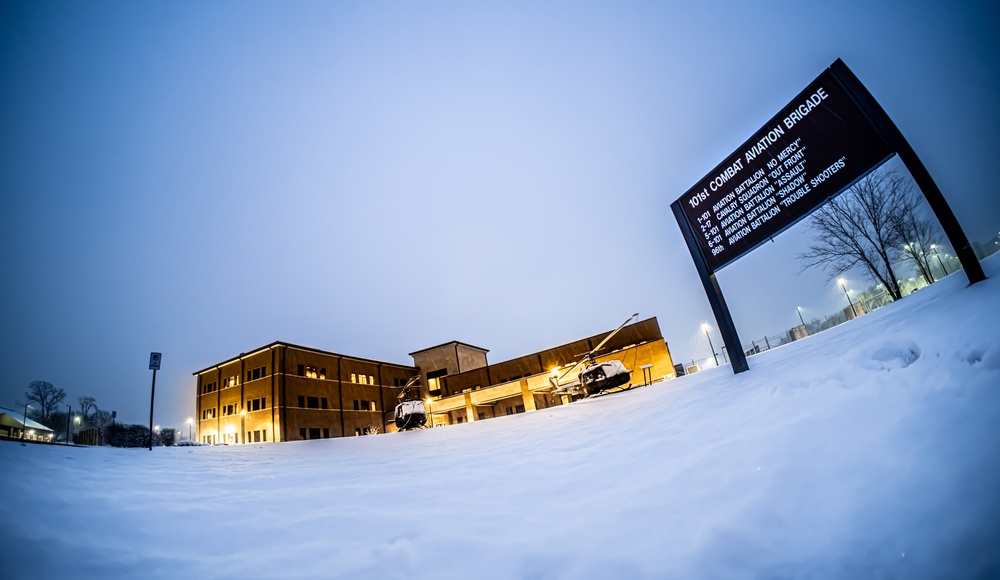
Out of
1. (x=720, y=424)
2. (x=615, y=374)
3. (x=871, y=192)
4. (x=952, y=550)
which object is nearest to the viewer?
(x=952, y=550)

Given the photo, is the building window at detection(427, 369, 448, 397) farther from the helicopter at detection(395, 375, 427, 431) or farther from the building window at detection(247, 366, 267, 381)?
the helicopter at detection(395, 375, 427, 431)

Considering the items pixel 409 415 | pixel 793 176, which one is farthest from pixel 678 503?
pixel 409 415

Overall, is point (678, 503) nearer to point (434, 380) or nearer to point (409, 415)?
point (409, 415)

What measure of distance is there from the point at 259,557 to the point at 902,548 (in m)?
3.70

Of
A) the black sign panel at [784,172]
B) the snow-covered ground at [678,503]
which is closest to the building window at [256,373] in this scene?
the snow-covered ground at [678,503]

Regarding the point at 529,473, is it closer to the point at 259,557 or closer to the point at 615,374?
the point at 259,557

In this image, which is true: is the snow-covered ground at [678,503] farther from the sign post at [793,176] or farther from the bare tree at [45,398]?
the bare tree at [45,398]

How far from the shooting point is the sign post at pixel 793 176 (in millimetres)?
5109

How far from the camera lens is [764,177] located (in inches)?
254

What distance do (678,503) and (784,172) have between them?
6293mm

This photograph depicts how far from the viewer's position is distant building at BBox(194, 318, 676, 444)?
91.6ft

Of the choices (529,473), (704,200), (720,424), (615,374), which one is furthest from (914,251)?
(529,473)

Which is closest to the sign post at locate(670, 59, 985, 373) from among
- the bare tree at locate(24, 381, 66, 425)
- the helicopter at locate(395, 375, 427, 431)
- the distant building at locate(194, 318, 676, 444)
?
the helicopter at locate(395, 375, 427, 431)

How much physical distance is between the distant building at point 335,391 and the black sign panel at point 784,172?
1767 cm
